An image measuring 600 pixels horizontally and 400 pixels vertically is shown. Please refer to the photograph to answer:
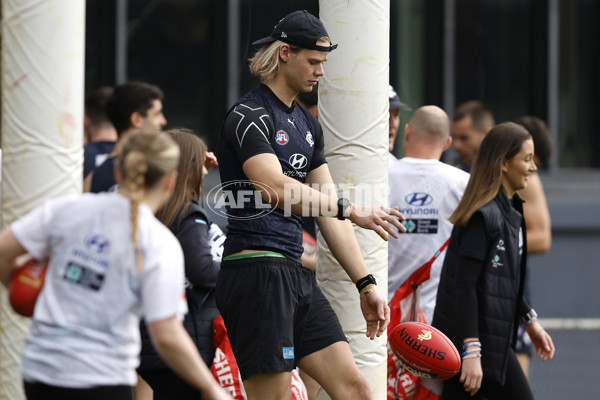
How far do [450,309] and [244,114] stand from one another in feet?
5.94

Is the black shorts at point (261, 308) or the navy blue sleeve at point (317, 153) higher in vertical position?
the navy blue sleeve at point (317, 153)

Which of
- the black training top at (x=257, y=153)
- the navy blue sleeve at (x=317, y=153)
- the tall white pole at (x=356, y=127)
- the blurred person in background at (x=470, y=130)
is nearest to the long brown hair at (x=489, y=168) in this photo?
the tall white pole at (x=356, y=127)

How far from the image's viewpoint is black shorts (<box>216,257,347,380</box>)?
4.50 meters

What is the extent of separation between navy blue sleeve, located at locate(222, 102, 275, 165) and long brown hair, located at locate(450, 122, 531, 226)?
152 cm

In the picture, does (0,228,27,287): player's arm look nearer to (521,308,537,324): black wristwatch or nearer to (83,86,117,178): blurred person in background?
(521,308,537,324): black wristwatch

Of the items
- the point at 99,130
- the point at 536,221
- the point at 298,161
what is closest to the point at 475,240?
the point at 298,161

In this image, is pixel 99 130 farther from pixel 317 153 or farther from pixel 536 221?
pixel 317 153

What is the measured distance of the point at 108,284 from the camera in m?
3.28

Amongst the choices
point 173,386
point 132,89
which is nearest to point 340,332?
point 173,386

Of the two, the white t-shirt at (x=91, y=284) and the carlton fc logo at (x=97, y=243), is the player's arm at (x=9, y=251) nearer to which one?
the white t-shirt at (x=91, y=284)

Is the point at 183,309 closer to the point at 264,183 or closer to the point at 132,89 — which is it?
the point at 264,183

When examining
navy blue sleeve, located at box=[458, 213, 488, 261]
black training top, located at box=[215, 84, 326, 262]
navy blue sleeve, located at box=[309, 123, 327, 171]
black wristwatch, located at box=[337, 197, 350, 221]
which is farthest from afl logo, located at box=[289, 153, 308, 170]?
navy blue sleeve, located at box=[458, 213, 488, 261]

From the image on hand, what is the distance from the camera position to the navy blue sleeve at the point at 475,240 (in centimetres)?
548

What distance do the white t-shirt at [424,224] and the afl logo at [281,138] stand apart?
6.29ft
